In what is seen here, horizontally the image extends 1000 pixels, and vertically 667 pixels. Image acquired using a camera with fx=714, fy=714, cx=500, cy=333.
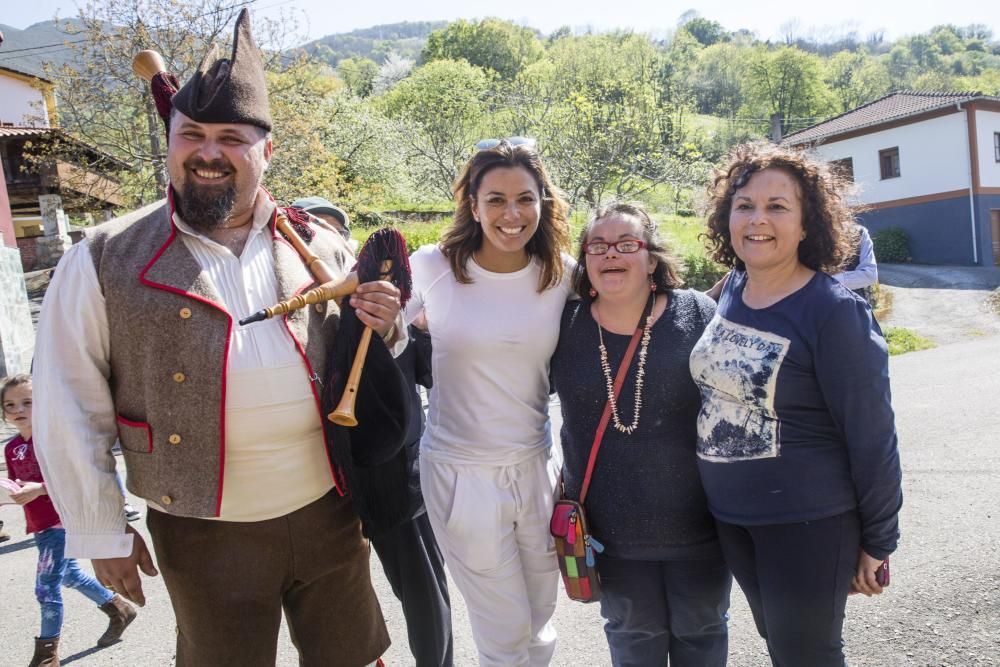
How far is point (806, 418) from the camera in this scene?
213 centimetres

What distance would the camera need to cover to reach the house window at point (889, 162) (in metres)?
26.2

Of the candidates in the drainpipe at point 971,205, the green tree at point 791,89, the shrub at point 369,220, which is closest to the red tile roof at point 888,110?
the drainpipe at point 971,205

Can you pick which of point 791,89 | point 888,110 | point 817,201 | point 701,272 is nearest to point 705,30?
point 791,89

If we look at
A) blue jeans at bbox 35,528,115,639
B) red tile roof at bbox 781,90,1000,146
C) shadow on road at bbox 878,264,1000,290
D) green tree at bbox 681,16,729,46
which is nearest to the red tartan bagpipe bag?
blue jeans at bbox 35,528,115,639

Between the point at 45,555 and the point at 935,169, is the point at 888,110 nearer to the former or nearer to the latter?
the point at 935,169

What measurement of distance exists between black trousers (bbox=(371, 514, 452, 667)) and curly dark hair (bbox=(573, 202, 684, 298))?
1.18 metres

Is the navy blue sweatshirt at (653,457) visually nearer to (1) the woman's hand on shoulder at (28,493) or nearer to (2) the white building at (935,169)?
(1) the woman's hand on shoulder at (28,493)

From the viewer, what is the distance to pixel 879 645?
3.09 m

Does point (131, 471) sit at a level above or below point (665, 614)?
above

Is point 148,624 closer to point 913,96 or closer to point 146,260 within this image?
point 146,260

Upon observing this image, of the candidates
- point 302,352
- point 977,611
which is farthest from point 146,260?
point 977,611

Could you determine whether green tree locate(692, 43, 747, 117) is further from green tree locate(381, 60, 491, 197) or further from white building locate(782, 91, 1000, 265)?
green tree locate(381, 60, 491, 197)

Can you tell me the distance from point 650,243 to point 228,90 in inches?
58.8

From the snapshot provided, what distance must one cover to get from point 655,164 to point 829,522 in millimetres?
17420
